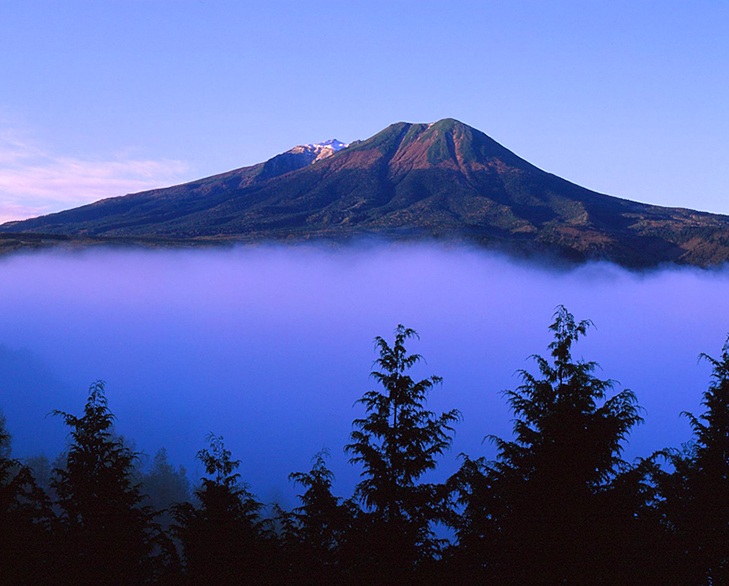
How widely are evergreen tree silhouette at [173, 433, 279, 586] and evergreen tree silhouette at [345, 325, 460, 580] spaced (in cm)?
362

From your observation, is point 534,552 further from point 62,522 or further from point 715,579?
point 62,522

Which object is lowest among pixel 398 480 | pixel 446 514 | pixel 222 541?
pixel 222 541

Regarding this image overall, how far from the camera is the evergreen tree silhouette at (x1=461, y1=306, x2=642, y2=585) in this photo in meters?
15.1

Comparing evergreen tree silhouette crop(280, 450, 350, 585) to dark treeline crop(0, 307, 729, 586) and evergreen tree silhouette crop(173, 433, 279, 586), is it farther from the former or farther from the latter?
evergreen tree silhouette crop(173, 433, 279, 586)

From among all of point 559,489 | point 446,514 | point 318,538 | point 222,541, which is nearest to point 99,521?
point 222,541

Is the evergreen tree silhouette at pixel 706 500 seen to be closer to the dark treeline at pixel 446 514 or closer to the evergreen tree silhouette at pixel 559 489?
the dark treeline at pixel 446 514

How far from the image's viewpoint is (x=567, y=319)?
18594mm

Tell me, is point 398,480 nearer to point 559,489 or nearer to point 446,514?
point 446,514

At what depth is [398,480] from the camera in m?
17.7

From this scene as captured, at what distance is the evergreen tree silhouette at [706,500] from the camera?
17.5 meters

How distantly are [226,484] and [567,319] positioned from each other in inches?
465

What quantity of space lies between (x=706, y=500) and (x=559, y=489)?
19.9 feet

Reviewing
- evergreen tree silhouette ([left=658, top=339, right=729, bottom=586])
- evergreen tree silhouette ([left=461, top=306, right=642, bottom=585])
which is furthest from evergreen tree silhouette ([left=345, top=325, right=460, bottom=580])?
evergreen tree silhouette ([left=658, top=339, right=729, bottom=586])

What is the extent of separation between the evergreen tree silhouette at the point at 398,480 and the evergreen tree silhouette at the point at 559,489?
1457 millimetres
